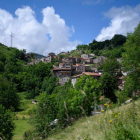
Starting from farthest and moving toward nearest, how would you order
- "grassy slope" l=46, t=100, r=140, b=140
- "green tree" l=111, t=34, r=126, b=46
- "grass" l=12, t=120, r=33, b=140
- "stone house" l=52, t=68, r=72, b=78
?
"green tree" l=111, t=34, r=126, b=46
"stone house" l=52, t=68, r=72, b=78
"grass" l=12, t=120, r=33, b=140
"grassy slope" l=46, t=100, r=140, b=140

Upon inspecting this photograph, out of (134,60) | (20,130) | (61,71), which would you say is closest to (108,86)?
(20,130)

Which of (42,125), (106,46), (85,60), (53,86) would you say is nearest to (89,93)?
(42,125)

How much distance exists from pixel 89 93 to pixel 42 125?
21.4 ft

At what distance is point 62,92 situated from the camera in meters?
31.9

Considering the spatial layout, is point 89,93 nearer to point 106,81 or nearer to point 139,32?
point 139,32

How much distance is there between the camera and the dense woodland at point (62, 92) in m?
11.9

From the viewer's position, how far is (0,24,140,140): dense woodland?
11.9 m

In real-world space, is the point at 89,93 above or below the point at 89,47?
below

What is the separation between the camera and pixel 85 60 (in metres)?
79.2

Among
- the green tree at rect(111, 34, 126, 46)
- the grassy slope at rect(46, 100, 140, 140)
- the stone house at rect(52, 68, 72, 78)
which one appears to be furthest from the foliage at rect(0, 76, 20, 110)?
the green tree at rect(111, 34, 126, 46)

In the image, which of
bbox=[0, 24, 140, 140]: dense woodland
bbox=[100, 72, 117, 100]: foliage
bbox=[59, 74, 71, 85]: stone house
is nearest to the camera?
bbox=[0, 24, 140, 140]: dense woodland

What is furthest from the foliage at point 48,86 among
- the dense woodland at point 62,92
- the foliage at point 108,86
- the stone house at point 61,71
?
the foliage at point 108,86

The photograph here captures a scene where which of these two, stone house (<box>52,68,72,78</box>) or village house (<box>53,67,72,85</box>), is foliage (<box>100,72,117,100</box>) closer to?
village house (<box>53,67,72,85</box>)

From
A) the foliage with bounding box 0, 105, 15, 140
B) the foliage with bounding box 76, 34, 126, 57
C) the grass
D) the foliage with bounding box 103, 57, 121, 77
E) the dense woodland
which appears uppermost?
the foliage with bounding box 76, 34, 126, 57
